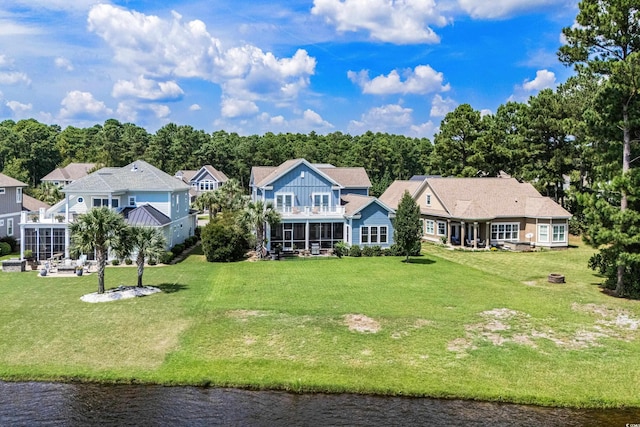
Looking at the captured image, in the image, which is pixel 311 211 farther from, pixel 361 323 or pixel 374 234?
pixel 361 323

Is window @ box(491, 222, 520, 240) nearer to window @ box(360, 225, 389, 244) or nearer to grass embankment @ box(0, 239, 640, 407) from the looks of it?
window @ box(360, 225, 389, 244)

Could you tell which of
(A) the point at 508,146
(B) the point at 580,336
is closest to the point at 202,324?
(B) the point at 580,336

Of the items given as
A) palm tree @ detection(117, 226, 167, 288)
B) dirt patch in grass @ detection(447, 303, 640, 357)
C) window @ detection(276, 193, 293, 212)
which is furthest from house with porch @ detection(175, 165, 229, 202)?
dirt patch in grass @ detection(447, 303, 640, 357)

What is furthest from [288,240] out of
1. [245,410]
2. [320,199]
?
[245,410]

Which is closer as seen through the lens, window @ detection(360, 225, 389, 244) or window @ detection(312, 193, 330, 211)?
window @ detection(360, 225, 389, 244)

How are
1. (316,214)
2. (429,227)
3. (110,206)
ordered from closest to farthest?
1. (110,206)
2. (316,214)
3. (429,227)

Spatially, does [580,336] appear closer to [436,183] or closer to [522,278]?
[522,278]
